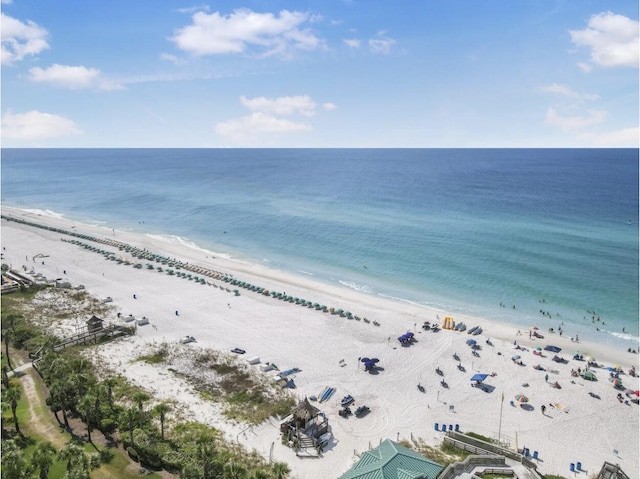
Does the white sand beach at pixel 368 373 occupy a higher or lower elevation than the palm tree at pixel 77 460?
lower

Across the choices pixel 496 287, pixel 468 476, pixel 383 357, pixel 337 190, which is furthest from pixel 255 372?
pixel 337 190

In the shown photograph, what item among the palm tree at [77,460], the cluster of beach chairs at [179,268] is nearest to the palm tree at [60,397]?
the palm tree at [77,460]

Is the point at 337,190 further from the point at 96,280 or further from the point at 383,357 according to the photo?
the point at 383,357

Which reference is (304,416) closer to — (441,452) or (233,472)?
(233,472)

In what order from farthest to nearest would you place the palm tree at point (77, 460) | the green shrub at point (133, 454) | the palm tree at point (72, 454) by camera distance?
the green shrub at point (133, 454) → the palm tree at point (72, 454) → the palm tree at point (77, 460)

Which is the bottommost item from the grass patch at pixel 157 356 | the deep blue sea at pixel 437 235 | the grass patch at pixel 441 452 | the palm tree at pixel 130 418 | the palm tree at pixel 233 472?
the grass patch at pixel 441 452

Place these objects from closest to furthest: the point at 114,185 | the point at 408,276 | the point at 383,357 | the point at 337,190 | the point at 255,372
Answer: the point at 255,372, the point at 383,357, the point at 408,276, the point at 337,190, the point at 114,185

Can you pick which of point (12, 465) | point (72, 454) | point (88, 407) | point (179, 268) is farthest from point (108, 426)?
point (179, 268)

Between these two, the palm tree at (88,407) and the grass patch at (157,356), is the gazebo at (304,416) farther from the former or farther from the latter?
the grass patch at (157,356)
